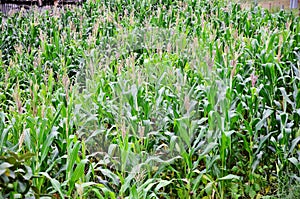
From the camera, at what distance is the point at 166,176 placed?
140 inches

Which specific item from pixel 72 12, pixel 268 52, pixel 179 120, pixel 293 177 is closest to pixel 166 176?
pixel 179 120

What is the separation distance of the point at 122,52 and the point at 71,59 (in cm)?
85

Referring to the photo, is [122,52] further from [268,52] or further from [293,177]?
[293,177]

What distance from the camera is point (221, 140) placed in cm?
340

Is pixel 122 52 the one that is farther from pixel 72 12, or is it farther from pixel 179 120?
pixel 72 12

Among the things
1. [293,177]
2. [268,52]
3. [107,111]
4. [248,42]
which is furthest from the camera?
[248,42]

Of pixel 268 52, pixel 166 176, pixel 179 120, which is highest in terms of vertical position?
pixel 268 52

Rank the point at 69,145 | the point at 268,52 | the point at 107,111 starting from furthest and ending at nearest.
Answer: the point at 268,52 < the point at 107,111 < the point at 69,145

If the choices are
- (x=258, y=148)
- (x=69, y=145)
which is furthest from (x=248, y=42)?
(x=69, y=145)

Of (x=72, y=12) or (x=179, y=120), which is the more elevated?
(x=72, y=12)

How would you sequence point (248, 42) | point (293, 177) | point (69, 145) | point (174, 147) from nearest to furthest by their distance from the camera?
point (69, 145)
point (293, 177)
point (174, 147)
point (248, 42)

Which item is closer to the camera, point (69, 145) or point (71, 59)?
point (69, 145)

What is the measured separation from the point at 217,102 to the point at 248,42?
2022 mm

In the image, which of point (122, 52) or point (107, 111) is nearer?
point (107, 111)
